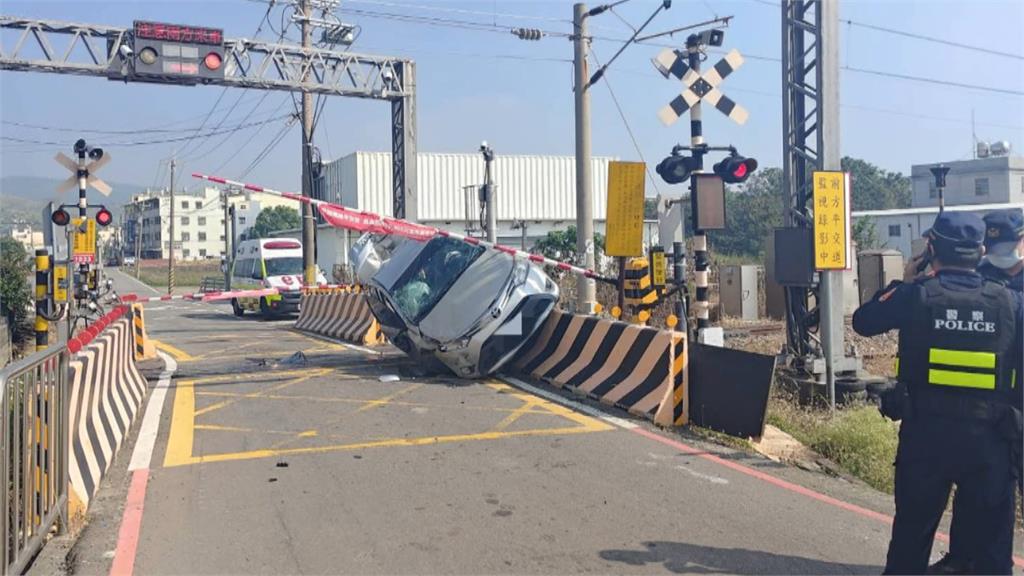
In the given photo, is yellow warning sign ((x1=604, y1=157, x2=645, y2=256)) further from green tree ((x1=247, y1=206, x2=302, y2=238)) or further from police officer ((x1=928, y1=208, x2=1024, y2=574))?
green tree ((x1=247, y1=206, x2=302, y2=238))

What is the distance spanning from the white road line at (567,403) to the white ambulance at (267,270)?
17113 mm

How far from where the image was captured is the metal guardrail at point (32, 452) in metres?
4.34

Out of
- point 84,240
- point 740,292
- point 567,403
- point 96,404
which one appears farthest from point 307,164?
point 96,404

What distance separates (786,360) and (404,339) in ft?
17.2

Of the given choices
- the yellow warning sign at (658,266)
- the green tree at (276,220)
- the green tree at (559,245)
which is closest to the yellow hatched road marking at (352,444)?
the yellow warning sign at (658,266)

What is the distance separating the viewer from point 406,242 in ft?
43.7

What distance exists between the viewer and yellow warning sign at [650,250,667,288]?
1133 cm

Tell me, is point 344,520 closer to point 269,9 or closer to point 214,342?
point 214,342

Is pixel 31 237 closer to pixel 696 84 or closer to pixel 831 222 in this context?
pixel 696 84

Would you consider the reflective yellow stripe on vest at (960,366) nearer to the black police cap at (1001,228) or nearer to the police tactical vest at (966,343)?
the police tactical vest at (966,343)

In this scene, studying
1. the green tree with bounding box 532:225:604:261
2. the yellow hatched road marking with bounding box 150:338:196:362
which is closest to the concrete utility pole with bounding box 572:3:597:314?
the yellow hatched road marking with bounding box 150:338:196:362

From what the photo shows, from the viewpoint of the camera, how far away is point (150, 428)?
892 cm

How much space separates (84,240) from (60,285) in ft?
16.3

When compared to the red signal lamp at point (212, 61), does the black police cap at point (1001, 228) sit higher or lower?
lower
